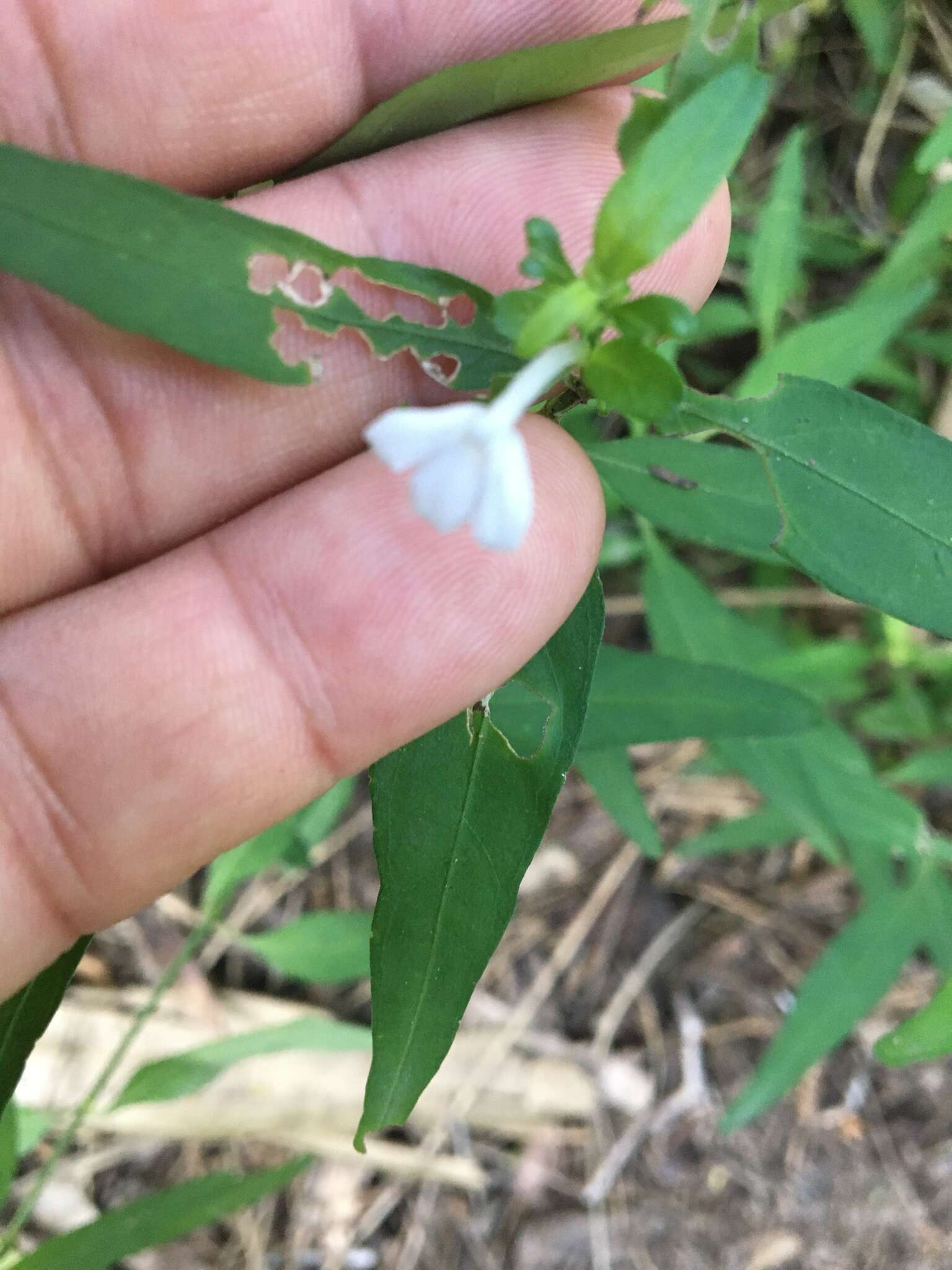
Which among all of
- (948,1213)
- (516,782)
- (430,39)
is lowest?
(948,1213)

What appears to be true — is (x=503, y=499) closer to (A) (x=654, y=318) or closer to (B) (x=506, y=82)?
(A) (x=654, y=318)

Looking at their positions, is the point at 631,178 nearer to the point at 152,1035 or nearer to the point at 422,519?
the point at 422,519

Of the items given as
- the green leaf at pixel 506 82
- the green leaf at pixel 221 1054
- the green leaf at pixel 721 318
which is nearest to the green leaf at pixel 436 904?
the green leaf at pixel 221 1054

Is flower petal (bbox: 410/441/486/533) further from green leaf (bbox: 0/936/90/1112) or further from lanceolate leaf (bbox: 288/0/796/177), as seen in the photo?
green leaf (bbox: 0/936/90/1112)

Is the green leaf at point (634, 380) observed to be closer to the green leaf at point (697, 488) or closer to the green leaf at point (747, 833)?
the green leaf at point (697, 488)

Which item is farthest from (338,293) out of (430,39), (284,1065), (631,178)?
(284,1065)

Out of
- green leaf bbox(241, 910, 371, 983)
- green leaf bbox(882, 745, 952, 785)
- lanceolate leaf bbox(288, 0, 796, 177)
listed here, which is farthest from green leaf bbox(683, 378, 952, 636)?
green leaf bbox(241, 910, 371, 983)
